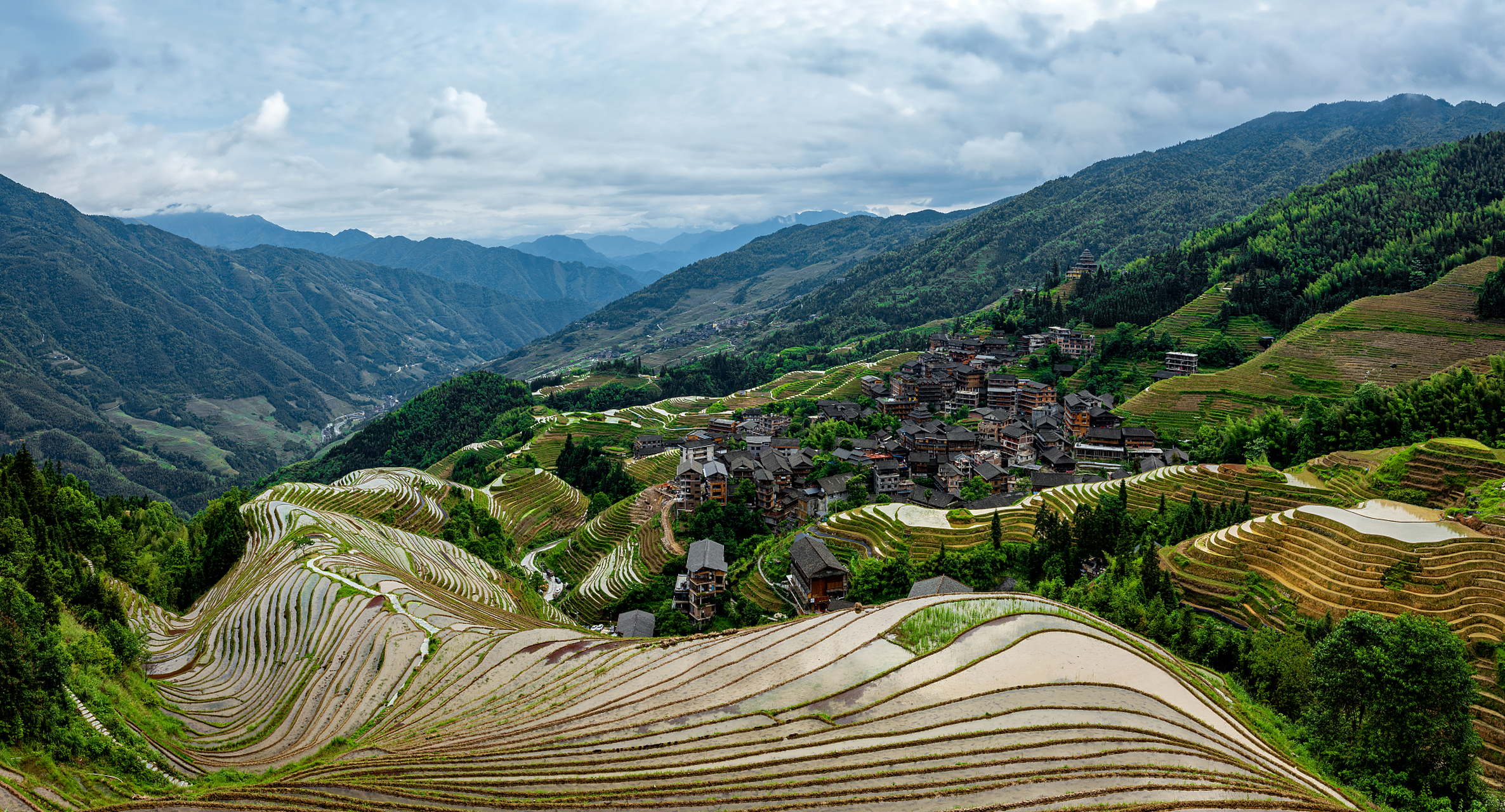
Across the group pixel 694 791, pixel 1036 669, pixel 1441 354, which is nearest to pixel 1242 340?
pixel 1441 354

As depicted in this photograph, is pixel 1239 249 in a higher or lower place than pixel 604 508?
higher

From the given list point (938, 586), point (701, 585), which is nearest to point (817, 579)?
point (938, 586)

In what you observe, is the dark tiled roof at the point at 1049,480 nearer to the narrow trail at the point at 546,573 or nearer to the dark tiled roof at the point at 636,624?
the dark tiled roof at the point at 636,624

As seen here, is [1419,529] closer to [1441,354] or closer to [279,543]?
[1441,354]

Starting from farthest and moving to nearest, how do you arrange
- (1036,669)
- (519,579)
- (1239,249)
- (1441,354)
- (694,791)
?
(1239,249), (1441,354), (519,579), (1036,669), (694,791)

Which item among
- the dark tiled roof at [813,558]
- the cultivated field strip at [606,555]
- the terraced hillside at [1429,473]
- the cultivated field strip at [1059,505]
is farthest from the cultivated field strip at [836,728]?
the cultivated field strip at [606,555]

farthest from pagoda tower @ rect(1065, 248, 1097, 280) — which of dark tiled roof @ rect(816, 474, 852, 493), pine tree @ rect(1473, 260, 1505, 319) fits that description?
dark tiled roof @ rect(816, 474, 852, 493)
